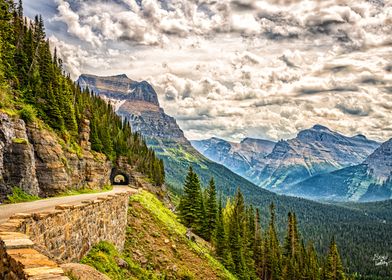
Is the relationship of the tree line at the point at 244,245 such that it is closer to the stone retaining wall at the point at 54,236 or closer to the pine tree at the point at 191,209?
the pine tree at the point at 191,209

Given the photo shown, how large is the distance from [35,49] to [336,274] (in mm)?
81871

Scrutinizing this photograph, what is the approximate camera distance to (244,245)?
73625mm

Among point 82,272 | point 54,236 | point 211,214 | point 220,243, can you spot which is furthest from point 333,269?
point 82,272

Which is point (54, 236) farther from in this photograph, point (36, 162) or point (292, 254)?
point (292, 254)

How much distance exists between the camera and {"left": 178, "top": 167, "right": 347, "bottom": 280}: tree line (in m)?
63.0

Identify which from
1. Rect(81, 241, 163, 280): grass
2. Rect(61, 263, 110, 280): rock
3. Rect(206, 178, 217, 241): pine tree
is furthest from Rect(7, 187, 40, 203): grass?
Rect(206, 178, 217, 241): pine tree

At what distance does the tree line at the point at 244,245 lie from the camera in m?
63.0

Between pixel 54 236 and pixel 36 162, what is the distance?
32503 mm

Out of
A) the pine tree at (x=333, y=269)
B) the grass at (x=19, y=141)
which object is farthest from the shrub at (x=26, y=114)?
the pine tree at (x=333, y=269)

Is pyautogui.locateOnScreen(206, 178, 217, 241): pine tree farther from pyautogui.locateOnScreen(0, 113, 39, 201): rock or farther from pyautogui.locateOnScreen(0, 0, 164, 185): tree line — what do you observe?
pyautogui.locateOnScreen(0, 113, 39, 201): rock

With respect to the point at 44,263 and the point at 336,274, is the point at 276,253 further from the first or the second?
the point at 44,263

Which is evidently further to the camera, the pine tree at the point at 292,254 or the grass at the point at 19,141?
the pine tree at the point at 292,254

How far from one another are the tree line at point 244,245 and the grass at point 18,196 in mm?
31766

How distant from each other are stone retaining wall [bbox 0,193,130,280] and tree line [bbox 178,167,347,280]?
3717 cm
